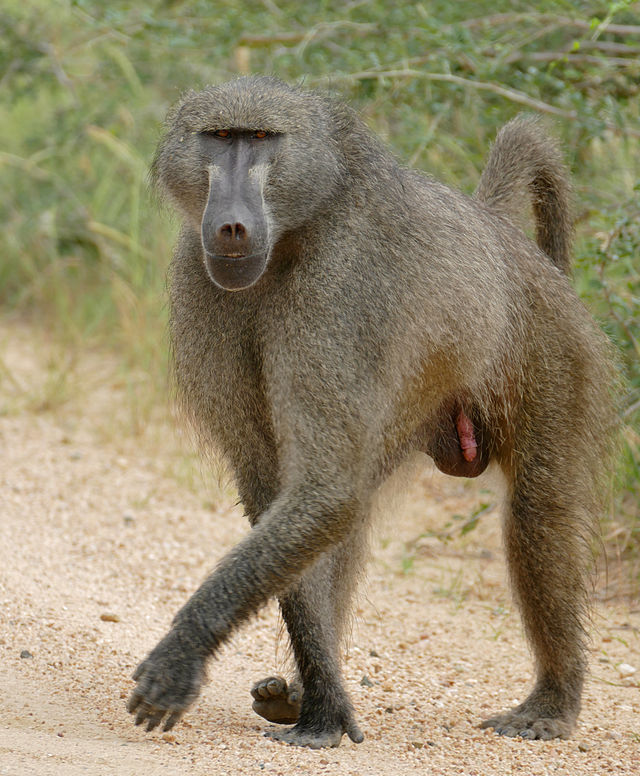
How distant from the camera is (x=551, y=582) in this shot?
10.2 feet

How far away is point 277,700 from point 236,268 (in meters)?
1.12

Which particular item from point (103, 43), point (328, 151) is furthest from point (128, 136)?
point (328, 151)

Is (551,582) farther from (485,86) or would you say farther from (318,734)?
(485,86)

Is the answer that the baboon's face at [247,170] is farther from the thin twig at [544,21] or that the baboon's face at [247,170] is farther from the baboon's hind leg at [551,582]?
the thin twig at [544,21]

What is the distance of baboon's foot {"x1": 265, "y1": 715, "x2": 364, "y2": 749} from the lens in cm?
277

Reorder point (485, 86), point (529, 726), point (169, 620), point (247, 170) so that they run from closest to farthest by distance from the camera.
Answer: point (247, 170), point (529, 726), point (169, 620), point (485, 86)

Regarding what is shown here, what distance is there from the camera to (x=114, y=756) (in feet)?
8.04

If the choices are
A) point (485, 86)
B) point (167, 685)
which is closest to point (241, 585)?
point (167, 685)

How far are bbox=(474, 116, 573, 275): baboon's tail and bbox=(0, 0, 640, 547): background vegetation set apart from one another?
329 mm

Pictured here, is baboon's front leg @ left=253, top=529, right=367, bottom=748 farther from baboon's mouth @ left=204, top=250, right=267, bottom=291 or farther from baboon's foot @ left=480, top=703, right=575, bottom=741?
baboon's mouth @ left=204, top=250, right=267, bottom=291

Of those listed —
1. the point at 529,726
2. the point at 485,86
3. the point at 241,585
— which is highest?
the point at 485,86

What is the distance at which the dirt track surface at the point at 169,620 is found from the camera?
105 inches

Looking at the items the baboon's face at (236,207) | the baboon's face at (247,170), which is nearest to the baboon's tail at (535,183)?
the baboon's face at (247,170)

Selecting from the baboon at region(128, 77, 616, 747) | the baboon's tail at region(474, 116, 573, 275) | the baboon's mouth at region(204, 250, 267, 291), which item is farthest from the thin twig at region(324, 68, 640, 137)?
the baboon's mouth at region(204, 250, 267, 291)
